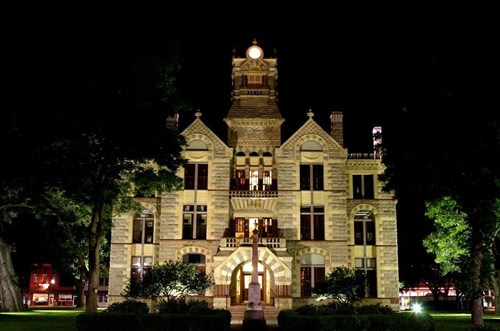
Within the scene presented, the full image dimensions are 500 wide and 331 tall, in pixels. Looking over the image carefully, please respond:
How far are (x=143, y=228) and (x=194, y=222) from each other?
4254mm

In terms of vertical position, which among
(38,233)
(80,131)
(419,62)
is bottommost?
(38,233)

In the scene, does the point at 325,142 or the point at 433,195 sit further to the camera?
the point at 325,142

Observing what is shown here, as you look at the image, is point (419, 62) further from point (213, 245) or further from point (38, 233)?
point (38, 233)

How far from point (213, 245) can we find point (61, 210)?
42.5ft

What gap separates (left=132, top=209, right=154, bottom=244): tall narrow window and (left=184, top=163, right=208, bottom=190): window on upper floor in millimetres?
3856

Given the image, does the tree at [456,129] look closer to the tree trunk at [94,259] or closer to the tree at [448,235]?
the tree at [448,235]

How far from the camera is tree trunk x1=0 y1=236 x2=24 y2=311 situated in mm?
40219

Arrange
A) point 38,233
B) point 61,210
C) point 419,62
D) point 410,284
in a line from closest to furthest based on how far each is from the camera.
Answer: point 419,62
point 61,210
point 38,233
point 410,284

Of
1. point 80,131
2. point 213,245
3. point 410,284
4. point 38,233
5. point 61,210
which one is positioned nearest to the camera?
point 80,131

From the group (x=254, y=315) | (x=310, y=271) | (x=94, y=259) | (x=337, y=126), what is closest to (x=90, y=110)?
(x=94, y=259)

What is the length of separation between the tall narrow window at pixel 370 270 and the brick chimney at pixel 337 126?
32.0 ft

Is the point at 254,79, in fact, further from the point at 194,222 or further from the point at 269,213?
the point at 194,222

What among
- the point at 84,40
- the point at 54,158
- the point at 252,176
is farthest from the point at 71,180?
the point at 252,176

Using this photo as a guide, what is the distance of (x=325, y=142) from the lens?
146 ft
